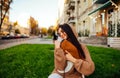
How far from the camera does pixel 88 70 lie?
347 cm

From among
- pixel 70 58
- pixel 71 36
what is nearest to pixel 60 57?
pixel 70 58

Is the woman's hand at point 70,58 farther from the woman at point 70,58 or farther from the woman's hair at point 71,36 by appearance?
the woman's hair at point 71,36

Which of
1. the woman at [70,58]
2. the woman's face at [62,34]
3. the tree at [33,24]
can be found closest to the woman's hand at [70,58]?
the woman at [70,58]

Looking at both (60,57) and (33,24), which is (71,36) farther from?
(33,24)

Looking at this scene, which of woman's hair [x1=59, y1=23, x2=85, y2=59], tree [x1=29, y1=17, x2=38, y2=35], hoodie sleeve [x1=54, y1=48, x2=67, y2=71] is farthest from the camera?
tree [x1=29, y1=17, x2=38, y2=35]

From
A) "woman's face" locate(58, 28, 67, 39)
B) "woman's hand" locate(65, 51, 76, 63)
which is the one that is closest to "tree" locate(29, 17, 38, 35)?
"woman's face" locate(58, 28, 67, 39)

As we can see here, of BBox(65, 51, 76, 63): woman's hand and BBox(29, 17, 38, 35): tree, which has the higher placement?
BBox(29, 17, 38, 35): tree

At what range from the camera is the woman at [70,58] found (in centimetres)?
346

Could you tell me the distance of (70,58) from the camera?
3.51 m

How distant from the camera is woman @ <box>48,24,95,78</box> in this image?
3.46 metres

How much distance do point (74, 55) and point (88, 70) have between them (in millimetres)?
287

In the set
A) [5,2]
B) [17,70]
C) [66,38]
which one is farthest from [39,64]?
[5,2]

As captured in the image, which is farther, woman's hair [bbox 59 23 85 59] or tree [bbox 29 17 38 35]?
tree [bbox 29 17 38 35]

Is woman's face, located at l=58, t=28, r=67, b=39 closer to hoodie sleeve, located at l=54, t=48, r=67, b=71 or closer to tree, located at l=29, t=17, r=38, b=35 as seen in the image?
hoodie sleeve, located at l=54, t=48, r=67, b=71
